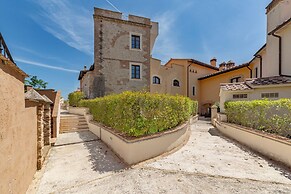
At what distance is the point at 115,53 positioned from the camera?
14.4 m

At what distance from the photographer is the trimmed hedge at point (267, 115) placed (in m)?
5.45

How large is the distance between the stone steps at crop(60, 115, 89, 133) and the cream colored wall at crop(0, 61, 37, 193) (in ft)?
20.2

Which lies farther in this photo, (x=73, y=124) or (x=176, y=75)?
(x=176, y=75)

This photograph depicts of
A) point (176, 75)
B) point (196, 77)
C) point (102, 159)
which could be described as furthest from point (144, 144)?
point (196, 77)

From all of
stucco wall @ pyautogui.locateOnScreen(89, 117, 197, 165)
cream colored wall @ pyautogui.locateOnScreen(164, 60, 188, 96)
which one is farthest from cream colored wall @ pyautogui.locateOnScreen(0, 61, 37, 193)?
cream colored wall @ pyautogui.locateOnScreen(164, 60, 188, 96)

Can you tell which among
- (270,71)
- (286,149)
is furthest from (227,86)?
(286,149)

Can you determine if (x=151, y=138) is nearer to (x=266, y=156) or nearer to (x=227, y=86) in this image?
(x=266, y=156)

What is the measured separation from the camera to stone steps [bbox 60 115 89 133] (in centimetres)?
950

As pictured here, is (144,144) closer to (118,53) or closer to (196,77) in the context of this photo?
(118,53)

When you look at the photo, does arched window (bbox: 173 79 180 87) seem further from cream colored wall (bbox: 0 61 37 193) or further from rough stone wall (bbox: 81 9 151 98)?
cream colored wall (bbox: 0 61 37 193)

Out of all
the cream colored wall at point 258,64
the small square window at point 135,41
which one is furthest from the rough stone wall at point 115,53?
the cream colored wall at point 258,64

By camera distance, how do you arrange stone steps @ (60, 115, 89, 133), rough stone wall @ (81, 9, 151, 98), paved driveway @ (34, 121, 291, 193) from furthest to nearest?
rough stone wall @ (81, 9, 151, 98) < stone steps @ (60, 115, 89, 133) < paved driveway @ (34, 121, 291, 193)

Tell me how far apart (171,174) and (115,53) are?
12752mm

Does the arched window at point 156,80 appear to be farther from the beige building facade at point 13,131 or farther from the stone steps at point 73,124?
the beige building facade at point 13,131
